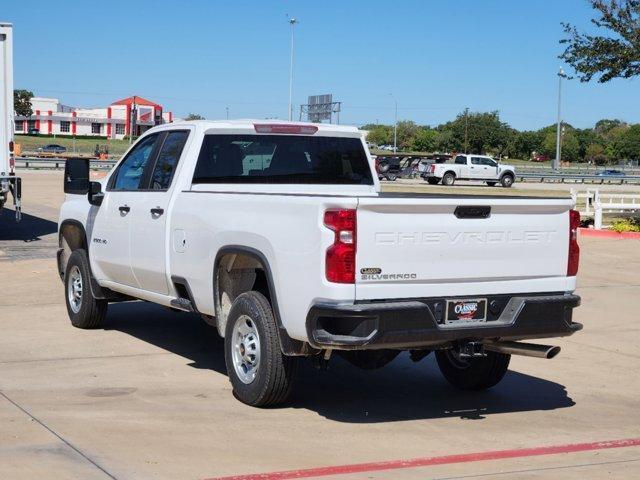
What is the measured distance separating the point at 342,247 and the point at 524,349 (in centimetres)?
166

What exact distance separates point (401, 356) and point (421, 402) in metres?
1.86

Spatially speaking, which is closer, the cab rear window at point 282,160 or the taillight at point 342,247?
the taillight at point 342,247

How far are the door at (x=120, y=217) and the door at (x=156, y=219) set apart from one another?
5.2 inches

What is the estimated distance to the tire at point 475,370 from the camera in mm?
7902

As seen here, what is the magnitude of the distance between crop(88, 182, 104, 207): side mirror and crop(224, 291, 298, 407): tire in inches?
107

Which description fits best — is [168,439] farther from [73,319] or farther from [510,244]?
[73,319]

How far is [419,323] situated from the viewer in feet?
21.3

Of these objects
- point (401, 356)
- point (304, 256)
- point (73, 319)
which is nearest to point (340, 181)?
point (401, 356)

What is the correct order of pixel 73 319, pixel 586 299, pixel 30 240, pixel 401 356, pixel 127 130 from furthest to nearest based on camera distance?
1. pixel 127 130
2. pixel 30 240
3. pixel 586 299
4. pixel 73 319
5. pixel 401 356

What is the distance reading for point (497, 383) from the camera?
823cm

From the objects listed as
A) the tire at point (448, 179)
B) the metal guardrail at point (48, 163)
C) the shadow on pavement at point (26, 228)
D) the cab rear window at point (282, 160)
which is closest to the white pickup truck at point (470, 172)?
the tire at point (448, 179)

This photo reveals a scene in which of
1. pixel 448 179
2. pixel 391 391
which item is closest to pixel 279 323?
pixel 391 391

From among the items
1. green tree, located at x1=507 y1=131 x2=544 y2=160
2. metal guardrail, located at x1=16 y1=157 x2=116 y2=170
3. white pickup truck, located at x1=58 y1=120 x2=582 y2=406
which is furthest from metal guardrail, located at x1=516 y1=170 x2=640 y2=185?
white pickup truck, located at x1=58 y1=120 x2=582 y2=406

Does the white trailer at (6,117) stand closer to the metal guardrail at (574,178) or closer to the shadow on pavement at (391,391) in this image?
the shadow on pavement at (391,391)
